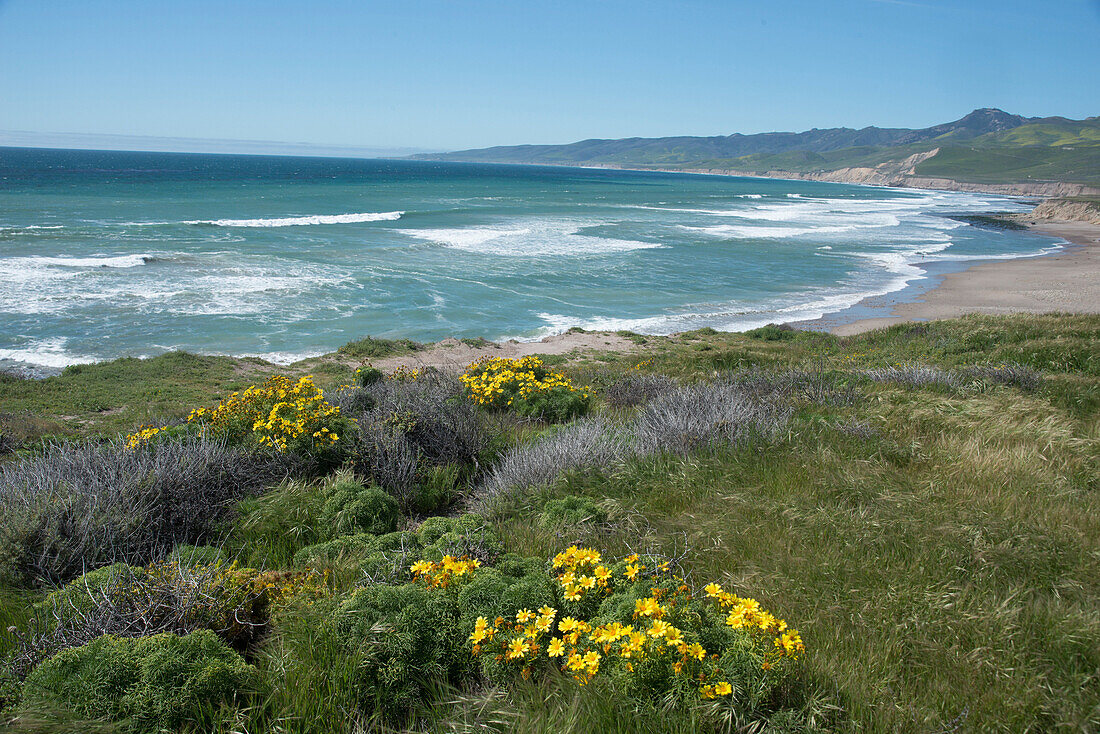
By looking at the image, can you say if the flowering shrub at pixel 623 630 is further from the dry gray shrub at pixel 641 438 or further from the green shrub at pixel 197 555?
the dry gray shrub at pixel 641 438

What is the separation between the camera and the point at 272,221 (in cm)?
4456

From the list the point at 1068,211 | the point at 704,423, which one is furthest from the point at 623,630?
the point at 1068,211

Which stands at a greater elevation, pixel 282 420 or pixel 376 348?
pixel 282 420

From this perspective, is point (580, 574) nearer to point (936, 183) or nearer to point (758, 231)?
point (758, 231)

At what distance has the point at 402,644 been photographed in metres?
2.56

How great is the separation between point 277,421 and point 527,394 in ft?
10.8

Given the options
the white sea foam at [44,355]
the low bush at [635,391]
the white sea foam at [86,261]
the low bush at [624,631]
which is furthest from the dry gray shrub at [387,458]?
the white sea foam at [86,261]

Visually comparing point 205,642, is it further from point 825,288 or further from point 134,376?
point 825,288

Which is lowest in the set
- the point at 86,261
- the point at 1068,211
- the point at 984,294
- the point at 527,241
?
the point at 984,294

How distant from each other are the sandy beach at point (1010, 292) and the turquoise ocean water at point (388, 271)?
2404mm

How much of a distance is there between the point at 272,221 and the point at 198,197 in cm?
2116

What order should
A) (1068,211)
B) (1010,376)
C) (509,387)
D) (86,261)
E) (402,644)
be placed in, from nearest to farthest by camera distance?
(402,644), (1010,376), (509,387), (86,261), (1068,211)

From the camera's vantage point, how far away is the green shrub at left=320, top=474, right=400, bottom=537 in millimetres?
4078

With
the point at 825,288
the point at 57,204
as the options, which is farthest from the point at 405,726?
the point at 57,204
